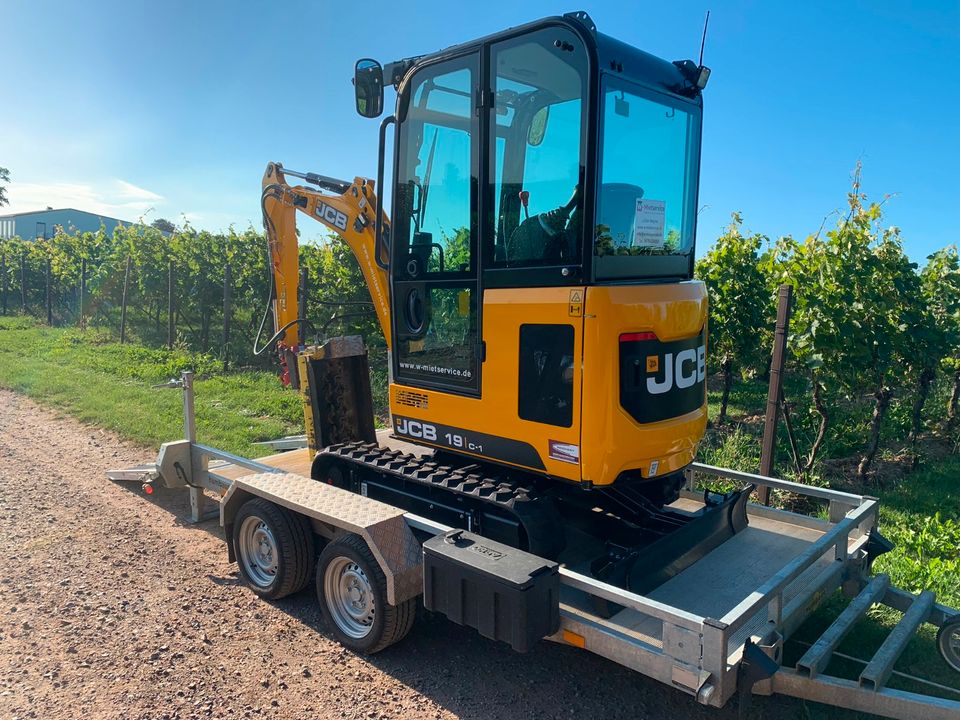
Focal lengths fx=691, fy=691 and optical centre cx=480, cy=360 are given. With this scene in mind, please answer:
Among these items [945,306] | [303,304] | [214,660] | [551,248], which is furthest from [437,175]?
[303,304]

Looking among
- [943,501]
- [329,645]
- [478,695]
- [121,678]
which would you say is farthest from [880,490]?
[121,678]

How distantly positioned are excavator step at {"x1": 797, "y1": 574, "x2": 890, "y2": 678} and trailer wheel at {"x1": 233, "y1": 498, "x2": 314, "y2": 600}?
2921 millimetres

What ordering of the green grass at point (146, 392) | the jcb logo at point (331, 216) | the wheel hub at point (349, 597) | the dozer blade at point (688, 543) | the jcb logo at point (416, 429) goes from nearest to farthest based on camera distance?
the dozer blade at point (688, 543), the wheel hub at point (349, 597), the jcb logo at point (416, 429), the jcb logo at point (331, 216), the green grass at point (146, 392)

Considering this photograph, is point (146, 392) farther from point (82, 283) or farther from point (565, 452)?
point (82, 283)

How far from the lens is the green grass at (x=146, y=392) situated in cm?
872

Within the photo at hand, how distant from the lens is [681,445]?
3828 mm

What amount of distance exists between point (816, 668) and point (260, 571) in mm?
3465

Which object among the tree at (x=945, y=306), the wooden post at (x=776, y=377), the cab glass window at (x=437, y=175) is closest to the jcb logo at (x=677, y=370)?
the cab glass window at (x=437, y=175)

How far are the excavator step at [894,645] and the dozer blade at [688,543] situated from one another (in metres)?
1.02

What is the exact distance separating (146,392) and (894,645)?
10390 millimetres

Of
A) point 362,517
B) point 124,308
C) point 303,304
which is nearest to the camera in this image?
point 362,517

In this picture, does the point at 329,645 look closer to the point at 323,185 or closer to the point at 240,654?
the point at 240,654

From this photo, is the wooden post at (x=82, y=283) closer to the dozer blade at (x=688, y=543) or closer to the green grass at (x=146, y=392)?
the green grass at (x=146, y=392)

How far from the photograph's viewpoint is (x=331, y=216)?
6.29 m
